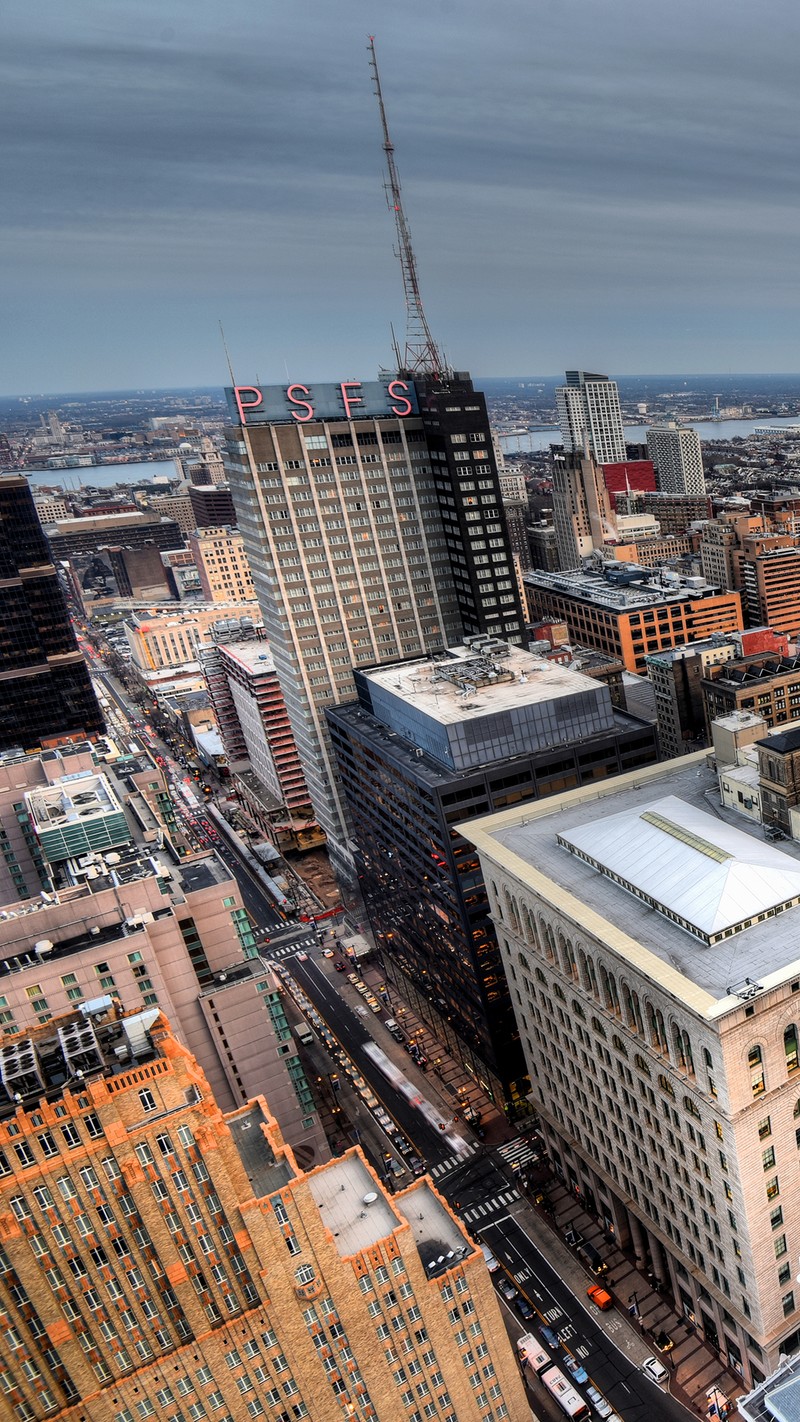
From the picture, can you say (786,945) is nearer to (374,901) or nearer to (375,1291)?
(375,1291)

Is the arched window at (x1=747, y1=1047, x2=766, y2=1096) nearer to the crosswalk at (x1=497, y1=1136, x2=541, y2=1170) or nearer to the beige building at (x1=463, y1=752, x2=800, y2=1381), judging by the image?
the beige building at (x1=463, y1=752, x2=800, y2=1381)

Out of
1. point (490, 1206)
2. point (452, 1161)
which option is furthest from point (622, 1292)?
point (452, 1161)

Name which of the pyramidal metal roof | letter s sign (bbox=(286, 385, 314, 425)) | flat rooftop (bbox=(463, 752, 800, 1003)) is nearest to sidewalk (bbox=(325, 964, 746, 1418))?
flat rooftop (bbox=(463, 752, 800, 1003))

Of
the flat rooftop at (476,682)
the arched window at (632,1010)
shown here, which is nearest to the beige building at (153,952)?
the flat rooftop at (476,682)

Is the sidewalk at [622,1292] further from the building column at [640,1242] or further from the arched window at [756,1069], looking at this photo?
the arched window at [756,1069]

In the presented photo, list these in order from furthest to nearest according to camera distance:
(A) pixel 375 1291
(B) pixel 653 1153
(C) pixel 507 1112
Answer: (C) pixel 507 1112 < (B) pixel 653 1153 < (A) pixel 375 1291

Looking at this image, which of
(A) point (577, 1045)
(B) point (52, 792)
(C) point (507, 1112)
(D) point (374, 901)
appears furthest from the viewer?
(D) point (374, 901)

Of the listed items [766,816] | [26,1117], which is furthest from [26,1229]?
[766,816]
